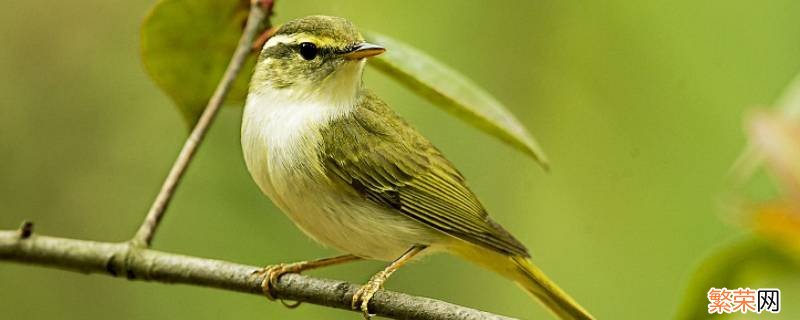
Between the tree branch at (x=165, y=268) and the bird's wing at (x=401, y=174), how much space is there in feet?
1.22

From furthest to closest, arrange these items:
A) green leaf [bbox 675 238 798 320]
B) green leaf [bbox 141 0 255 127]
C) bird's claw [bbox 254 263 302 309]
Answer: green leaf [bbox 141 0 255 127] < bird's claw [bbox 254 263 302 309] < green leaf [bbox 675 238 798 320]

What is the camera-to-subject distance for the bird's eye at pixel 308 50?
8.36 ft

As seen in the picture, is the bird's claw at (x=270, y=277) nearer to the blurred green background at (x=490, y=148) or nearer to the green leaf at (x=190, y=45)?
the green leaf at (x=190, y=45)

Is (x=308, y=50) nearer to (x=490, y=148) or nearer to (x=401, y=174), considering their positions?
(x=401, y=174)

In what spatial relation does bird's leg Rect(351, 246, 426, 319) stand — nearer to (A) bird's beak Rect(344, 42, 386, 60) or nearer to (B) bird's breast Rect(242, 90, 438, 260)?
(B) bird's breast Rect(242, 90, 438, 260)

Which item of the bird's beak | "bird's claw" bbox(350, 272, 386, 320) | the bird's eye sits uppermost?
the bird's eye

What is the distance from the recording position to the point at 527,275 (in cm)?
259

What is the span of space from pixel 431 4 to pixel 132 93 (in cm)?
146

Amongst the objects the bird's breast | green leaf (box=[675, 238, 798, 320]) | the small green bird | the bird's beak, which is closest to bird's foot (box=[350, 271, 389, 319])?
the small green bird

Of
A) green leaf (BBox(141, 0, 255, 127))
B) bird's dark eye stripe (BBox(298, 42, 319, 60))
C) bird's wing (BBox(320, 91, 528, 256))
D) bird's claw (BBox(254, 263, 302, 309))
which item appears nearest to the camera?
bird's claw (BBox(254, 263, 302, 309))

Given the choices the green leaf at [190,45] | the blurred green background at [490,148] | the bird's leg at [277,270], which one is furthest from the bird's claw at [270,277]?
the blurred green background at [490,148]

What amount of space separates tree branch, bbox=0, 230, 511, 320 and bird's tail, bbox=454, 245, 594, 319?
0.60 meters

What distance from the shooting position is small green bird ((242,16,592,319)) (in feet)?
7.80

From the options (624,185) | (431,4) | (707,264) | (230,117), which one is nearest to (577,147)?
(624,185)
